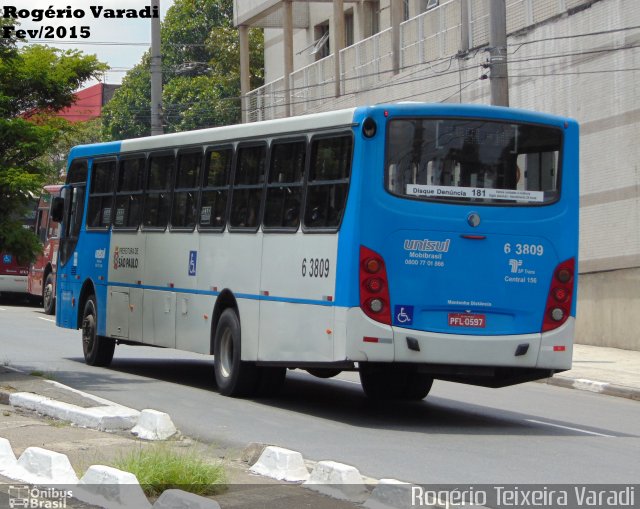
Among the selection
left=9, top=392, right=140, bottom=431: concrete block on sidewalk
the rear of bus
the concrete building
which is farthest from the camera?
the concrete building

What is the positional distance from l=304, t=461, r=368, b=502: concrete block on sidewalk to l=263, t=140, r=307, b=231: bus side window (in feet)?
17.7

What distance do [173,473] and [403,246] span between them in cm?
502

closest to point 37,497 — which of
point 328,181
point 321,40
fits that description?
point 328,181

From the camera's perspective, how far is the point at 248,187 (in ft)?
49.6

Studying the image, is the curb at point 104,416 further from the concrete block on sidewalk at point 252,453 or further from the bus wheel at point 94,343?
the bus wheel at point 94,343

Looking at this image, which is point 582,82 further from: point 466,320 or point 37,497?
point 37,497

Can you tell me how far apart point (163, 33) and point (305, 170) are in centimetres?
6083

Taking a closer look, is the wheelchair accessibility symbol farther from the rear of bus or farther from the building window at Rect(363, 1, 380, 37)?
the building window at Rect(363, 1, 380, 37)

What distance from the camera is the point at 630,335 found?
23.8 metres

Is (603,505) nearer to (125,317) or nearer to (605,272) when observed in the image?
(125,317)

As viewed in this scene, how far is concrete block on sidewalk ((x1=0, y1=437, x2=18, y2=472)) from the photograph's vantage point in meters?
9.39

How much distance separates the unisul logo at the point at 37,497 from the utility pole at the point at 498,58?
1297 centimetres

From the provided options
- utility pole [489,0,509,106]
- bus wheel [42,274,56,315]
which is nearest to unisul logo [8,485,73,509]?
utility pole [489,0,509,106]

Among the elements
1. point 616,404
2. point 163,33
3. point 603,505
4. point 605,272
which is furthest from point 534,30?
point 163,33
